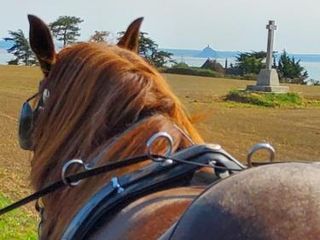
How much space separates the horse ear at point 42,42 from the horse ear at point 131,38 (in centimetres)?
41

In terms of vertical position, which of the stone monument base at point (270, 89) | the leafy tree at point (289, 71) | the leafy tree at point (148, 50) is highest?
the leafy tree at point (148, 50)

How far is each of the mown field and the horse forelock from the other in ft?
0.95

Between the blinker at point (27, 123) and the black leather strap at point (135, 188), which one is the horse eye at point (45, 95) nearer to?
the blinker at point (27, 123)

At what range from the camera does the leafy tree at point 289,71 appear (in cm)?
4297

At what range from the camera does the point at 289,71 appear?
143ft

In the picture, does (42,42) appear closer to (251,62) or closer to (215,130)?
(215,130)

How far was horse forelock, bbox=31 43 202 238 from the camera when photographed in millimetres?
2838

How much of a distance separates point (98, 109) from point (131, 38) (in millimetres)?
853

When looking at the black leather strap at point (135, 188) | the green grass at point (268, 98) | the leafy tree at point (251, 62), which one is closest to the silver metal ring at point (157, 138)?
the black leather strap at point (135, 188)

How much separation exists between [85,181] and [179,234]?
106cm

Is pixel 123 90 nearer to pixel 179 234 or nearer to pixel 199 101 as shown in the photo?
pixel 179 234

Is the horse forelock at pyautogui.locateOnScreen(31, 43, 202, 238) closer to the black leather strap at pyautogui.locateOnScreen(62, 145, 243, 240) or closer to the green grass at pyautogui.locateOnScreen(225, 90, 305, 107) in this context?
the black leather strap at pyautogui.locateOnScreen(62, 145, 243, 240)

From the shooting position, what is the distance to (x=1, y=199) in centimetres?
852

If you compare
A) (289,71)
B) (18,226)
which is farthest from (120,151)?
(289,71)
